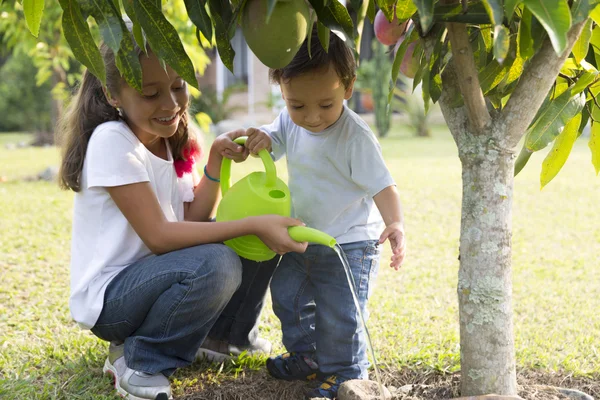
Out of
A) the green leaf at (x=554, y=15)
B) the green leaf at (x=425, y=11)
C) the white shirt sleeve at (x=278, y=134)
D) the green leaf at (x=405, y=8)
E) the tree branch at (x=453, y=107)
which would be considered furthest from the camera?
the white shirt sleeve at (x=278, y=134)

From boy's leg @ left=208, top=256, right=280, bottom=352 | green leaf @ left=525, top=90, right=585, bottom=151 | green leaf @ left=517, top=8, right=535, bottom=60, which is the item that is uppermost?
green leaf @ left=517, top=8, right=535, bottom=60

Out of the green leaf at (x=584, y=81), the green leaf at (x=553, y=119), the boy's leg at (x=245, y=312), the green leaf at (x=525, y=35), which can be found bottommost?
the boy's leg at (x=245, y=312)

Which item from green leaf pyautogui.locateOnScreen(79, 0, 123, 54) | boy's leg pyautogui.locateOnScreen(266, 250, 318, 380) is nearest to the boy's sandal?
boy's leg pyautogui.locateOnScreen(266, 250, 318, 380)

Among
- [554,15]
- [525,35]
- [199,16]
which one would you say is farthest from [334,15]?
[554,15]

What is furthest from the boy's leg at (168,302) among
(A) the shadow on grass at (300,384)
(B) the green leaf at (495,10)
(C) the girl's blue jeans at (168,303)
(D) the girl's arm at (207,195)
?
(B) the green leaf at (495,10)

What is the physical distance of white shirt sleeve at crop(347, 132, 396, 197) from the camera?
198 centimetres

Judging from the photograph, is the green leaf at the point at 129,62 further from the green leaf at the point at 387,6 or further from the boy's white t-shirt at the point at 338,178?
the boy's white t-shirt at the point at 338,178

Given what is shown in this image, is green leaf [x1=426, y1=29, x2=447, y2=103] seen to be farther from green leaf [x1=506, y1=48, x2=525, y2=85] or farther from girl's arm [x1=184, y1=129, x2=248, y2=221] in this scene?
girl's arm [x1=184, y1=129, x2=248, y2=221]

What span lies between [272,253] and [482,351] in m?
0.70

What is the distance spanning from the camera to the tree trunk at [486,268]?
61.8 inches

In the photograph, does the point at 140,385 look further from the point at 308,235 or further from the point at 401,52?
the point at 401,52

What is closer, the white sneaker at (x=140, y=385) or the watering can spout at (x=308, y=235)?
the watering can spout at (x=308, y=235)

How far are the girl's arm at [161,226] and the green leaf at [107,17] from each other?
76cm

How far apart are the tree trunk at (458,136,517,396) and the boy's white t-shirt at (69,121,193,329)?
934mm
